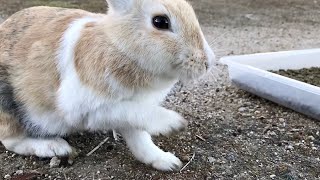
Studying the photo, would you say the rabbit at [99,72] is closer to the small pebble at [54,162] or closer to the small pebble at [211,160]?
the small pebble at [54,162]

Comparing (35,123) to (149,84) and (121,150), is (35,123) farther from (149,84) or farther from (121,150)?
(149,84)

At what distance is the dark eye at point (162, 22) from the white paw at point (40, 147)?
800 millimetres

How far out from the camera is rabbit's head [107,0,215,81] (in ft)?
6.92

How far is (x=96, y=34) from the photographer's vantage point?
230cm

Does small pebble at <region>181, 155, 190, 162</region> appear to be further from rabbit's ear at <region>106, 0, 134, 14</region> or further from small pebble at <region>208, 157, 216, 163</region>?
rabbit's ear at <region>106, 0, 134, 14</region>

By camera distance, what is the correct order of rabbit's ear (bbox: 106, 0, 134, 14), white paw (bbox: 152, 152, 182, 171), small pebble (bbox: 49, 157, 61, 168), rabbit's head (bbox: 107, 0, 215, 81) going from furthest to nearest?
small pebble (bbox: 49, 157, 61, 168) → white paw (bbox: 152, 152, 182, 171) → rabbit's ear (bbox: 106, 0, 134, 14) → rabbit's head (bbox: 107, 0, 215, 81)

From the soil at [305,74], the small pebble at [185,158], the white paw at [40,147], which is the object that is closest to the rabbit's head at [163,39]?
the small pebble at [185,158]

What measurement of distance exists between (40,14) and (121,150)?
781 millimetres

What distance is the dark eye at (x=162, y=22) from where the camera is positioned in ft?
7.02

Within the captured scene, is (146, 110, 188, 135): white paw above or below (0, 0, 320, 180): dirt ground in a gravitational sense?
above

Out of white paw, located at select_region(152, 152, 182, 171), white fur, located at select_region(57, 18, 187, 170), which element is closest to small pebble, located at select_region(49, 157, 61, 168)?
white fur, located at select_region(57, 18, 187, 170)

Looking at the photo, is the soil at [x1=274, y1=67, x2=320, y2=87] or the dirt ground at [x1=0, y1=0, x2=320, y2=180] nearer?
the dirt ground at [x1=0, y1=0, x2=320, y2=180]

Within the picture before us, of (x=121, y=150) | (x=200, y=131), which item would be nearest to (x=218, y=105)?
(x=200, y=131)

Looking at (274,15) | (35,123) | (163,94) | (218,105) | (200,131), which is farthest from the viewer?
(274,15)
